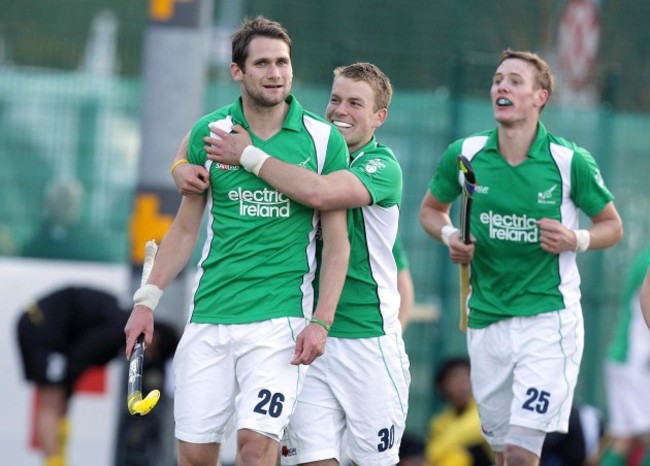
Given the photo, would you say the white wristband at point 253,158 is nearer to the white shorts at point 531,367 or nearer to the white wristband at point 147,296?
the white wristband at point 147,296

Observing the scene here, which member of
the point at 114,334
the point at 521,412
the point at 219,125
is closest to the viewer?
the point at 219,125

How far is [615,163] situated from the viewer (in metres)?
14.2

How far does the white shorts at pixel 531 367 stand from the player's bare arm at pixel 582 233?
38 centimetres

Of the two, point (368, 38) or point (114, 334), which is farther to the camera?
point (368, 38)

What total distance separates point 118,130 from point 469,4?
3.19 meters

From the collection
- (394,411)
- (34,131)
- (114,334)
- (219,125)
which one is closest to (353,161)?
(219,125)

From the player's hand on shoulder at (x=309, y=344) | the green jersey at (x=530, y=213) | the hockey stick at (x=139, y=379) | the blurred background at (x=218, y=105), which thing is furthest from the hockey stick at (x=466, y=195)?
the blurred background at (x=218, y=105)

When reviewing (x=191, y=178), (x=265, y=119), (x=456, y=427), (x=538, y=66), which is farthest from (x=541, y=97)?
(x=456, y=427)

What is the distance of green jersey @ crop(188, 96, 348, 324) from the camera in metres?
7.67

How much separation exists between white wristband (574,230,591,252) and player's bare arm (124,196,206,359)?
2120mm

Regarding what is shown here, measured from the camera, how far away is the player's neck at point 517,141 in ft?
29.2

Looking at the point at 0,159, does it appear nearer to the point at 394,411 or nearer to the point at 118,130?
the point at 118,130

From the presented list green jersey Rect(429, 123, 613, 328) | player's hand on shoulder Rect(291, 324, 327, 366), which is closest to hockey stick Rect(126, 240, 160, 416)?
player's hand on shoulder Rect(291, 324, 327, 366)

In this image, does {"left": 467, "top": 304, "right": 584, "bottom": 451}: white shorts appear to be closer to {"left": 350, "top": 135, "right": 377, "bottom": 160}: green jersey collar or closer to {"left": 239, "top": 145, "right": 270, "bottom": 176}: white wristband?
{"left": 350, "top": 135, "right": 377, "bottom": 160}: green jersey collar
